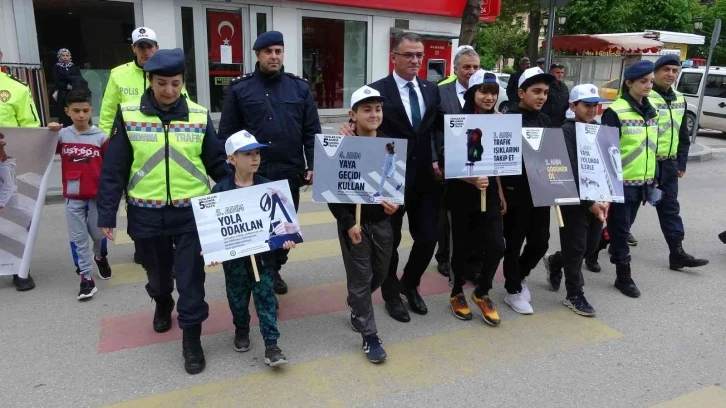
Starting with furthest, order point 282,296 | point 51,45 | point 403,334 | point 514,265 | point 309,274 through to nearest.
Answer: point 51,45, point 309,274, point 282,296, point 514,265, point 403,334

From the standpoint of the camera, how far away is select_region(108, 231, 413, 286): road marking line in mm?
4972

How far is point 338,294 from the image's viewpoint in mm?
4738

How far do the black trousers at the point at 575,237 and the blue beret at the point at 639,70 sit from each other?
1340 mm

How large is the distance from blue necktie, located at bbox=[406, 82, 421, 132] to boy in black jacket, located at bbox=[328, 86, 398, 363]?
1.45ft

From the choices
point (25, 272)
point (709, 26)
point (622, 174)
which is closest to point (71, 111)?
point (25, 272)

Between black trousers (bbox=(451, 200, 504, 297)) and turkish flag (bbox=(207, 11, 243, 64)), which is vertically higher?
turkish flag (bbox=(207, 11, 243, 64))

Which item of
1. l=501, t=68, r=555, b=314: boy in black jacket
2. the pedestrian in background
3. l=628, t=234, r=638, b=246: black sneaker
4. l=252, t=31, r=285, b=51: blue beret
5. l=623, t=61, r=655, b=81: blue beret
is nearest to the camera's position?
l=252, t=31, r=285, b=51: blue beret

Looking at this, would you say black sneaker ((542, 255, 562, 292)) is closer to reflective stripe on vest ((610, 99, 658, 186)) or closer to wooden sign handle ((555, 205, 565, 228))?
wooden sign handle ((555, 205, 565, 228))

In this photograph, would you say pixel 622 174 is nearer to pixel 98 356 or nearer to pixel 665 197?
pixel 665 197

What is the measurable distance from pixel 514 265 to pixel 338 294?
150cm

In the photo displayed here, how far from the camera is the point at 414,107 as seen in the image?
157 inches

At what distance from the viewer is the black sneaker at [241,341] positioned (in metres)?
3.68

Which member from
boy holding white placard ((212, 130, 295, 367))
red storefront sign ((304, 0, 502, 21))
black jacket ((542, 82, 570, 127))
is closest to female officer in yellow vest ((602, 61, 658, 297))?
black jacket ((542, 82, 570, 127))

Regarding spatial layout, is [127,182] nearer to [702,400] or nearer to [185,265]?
[185,265]
